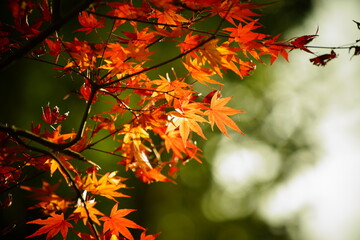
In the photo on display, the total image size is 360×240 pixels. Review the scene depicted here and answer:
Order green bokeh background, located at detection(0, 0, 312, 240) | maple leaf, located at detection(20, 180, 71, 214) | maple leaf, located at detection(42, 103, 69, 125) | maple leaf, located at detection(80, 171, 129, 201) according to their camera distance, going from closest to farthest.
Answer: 1. maple leaf, located at detection(20, 180, 71, 214)
2. maple leaf, located at detection(80, 171, 129, 201)
3. maple leaf, located at detection(42, 103, 69, 125)
4. green bokeh background, located at detection(0, 0, 312, 240)

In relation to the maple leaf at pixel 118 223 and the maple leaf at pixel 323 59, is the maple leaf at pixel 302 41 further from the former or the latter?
the maple leaf at pixel 118 223

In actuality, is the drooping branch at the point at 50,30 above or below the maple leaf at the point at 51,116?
above

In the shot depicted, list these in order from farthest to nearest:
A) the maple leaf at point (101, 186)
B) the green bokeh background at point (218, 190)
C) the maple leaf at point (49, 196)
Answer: the green bokeh background at point (218, 190) < the maple leaf at point (101, 186) < the maple leaf at point (49, 196)

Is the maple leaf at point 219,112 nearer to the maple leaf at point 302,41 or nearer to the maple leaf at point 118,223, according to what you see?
the maple leaf at point 302,41

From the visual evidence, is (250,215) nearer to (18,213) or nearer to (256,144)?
(256,144)

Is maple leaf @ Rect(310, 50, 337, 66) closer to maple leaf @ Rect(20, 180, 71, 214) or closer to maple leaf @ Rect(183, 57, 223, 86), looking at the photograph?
maple leaf @ Rect(183, 57, 223, 86)

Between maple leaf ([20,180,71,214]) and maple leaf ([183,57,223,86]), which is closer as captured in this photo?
maple leaf ([20,180,71,214])

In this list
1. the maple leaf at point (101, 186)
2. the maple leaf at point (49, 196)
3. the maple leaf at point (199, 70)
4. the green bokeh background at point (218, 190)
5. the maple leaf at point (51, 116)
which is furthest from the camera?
the green bokeh background at point (218, 190)

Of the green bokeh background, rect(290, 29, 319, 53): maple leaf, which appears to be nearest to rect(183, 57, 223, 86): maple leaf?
rect(290, 29, 319, 53): maple leaf

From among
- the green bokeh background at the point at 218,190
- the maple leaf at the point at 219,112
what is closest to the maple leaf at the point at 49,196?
the maple leaf at the point at 219,112

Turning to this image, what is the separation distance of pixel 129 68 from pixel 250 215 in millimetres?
7509

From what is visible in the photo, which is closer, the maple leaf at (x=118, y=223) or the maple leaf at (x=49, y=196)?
the maple leaf at (x=49, y=196)

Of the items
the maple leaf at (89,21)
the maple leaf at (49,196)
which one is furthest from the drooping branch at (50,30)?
the maple leaf at (89,21)

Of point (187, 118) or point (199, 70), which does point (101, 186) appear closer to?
point (187, 118)
